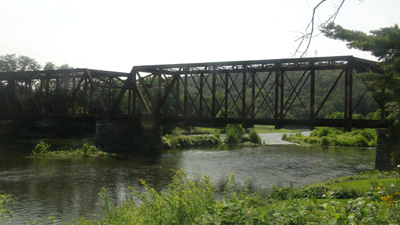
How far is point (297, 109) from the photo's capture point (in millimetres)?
128250

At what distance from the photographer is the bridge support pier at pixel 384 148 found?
25514 mm

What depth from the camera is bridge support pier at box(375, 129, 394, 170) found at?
1004 inches

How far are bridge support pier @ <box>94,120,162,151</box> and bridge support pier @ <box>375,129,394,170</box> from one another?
27.2 m

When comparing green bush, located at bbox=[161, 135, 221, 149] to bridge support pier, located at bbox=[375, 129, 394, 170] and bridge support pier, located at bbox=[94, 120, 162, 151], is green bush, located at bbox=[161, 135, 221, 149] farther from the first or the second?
bridge support pier, located at bbox=[375, 129, 394, 170]

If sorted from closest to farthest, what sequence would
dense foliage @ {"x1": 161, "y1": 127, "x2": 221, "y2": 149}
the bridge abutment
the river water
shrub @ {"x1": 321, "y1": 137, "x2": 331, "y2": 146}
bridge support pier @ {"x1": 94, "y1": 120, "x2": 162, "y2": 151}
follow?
the river water, the bridge abutment, bridge support pier @ {"x1": 94, "y1": 120, "x2": 162, "y2": 151}, dense foliage @ {"x1": 161, "y1": 127, "x2": 221, "y2": 149}, shrub @ {"x1": 321, "y1": 137, "x2": 331, "y2": 146}

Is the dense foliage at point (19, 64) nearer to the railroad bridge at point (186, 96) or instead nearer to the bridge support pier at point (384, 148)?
the railroad bridge at point (186, 96)

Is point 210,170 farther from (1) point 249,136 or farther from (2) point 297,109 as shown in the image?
(2) point 297,109

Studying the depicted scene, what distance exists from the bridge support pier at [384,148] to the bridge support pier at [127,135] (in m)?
27.2

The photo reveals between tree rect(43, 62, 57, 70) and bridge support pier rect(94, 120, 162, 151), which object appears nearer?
bridge support pier rect(94, 120, 162, 151)

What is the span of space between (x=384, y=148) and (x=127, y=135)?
3067cm

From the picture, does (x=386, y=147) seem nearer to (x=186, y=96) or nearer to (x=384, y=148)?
(x=384, y=148)

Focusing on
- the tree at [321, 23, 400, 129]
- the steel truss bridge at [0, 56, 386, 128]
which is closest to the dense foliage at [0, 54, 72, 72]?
the steel truss bridge at [0, 56, 386, 128]

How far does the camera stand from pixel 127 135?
46.9 meters

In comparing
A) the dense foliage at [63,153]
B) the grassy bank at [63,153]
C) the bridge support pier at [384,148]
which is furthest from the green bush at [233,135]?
the bridge support pier at [384,148]
